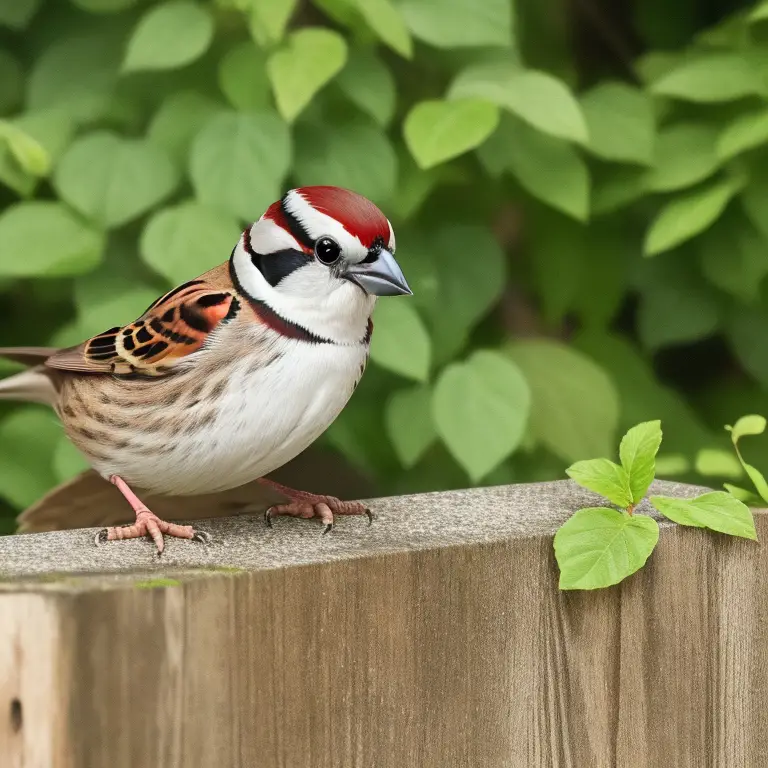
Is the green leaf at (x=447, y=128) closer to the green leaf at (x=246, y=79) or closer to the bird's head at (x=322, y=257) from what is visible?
the green leaf at (x=246, y=79)

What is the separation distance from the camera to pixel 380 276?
1577 mm

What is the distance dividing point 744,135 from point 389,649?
1.53 metres

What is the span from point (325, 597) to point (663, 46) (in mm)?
2329

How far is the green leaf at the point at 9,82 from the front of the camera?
9.08ft

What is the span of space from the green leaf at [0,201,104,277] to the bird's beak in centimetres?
92

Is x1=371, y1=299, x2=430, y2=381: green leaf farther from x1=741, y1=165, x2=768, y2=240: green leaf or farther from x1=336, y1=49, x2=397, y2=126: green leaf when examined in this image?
x1=741, y1=165, x2=768, y2=240: green leaf

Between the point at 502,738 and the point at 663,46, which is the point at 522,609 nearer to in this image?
the point at 502,738

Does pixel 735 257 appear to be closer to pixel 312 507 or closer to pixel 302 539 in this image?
pixel 312 507

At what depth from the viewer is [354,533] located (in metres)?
1.67

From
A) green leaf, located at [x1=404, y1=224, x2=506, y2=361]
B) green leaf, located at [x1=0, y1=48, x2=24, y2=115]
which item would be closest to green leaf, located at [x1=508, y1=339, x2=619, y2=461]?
green leaf, located at [x1=404, y1=224, x2=506, y2=361]

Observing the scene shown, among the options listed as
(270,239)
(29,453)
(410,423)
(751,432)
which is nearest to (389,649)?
(270,239)

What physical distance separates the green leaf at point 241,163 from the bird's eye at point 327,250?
2.32 ft

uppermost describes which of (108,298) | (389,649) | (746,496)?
(108,298)

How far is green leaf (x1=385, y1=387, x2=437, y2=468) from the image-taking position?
245 cm
